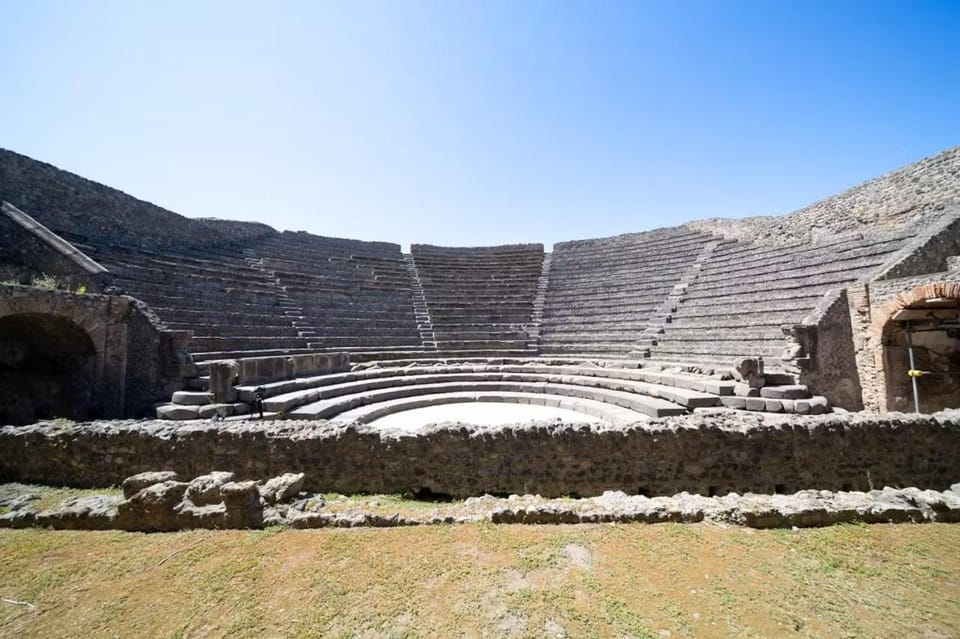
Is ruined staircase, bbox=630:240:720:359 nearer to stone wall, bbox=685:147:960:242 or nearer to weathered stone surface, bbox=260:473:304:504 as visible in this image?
stone wall, bbox=685:147:960:242

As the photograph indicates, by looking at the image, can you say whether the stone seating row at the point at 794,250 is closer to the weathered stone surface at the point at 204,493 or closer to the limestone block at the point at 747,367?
the limestone block at the point at 747,367

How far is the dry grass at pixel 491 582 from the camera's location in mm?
2723

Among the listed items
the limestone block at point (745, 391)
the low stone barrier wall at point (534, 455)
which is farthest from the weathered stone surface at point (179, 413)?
the limestone block at point (745, 391)

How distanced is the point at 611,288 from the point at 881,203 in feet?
30.5

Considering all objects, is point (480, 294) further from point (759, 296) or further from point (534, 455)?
point (534, 455)

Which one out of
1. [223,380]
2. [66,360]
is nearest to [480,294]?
[223,380]

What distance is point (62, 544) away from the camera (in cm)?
396

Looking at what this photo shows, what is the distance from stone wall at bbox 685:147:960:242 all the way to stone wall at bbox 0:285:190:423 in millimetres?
19786

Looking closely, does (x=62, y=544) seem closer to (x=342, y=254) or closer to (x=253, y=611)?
(x=253, y=611)

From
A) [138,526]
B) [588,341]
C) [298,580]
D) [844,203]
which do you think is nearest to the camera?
[298,580]

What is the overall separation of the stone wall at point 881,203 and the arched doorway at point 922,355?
4.30 meters

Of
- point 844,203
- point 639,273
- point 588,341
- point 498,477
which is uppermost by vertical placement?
point 844,203

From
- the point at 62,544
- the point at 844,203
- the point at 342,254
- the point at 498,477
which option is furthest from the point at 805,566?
the point at 342,254

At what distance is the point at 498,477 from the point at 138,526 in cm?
446
